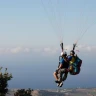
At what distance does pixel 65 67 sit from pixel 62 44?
1.51 meters

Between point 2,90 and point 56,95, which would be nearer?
point 2,90

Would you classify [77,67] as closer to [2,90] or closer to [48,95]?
[2,90]

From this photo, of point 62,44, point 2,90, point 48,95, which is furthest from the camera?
point 48,95

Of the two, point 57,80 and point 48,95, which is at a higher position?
point 48,95

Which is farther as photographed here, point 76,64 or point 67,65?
point 67,65

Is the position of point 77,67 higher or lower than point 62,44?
lower

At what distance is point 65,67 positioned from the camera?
698 inches

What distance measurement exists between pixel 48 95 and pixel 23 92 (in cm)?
10707

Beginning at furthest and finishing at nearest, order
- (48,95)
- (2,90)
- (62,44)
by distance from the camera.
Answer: (48,95)
(2,90)
(62,44)

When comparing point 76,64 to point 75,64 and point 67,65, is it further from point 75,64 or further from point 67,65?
point 67,65

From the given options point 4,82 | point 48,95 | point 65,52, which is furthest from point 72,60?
point 48,95

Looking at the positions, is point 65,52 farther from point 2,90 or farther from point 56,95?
point 56,95

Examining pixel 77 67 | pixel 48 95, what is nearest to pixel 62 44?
pixel 77 67

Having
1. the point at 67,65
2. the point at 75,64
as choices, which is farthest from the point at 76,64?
the point at 67,65
